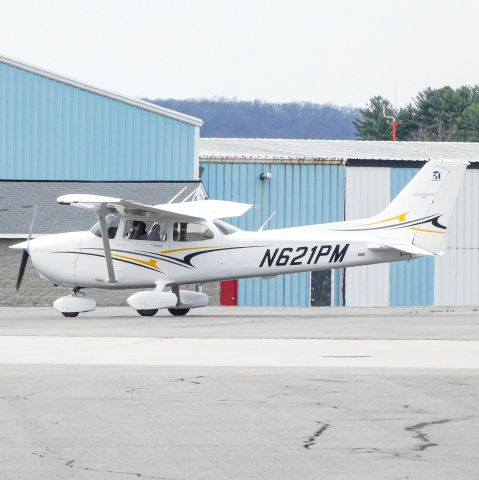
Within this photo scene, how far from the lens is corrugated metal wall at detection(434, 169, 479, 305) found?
134 feet

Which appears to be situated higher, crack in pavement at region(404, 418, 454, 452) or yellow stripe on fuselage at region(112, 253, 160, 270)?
yellow stripe on fuselage at region(112, 253, 160, 270)

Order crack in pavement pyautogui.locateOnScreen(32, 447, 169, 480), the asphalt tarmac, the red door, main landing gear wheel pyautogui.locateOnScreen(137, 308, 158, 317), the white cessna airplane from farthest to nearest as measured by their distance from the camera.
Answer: the red door < main landing gear wheel pyautogui.locateOnScreen(137, 308, 158, 317) < the white cessna airplane < the asphalt tarmac < crack in pavement pyautogui.locateOnScreen(32, 447, 169, 480)

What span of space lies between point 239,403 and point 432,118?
341 ft

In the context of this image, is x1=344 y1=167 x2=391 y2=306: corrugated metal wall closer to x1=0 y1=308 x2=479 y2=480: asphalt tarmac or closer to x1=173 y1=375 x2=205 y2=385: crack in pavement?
x1=0 y1=308 x2=479 y2=480: asphalt tarmac

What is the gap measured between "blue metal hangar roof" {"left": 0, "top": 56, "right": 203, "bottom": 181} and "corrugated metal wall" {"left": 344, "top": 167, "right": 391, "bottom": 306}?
16.1ft

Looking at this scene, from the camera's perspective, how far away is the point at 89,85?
39906 millimetres

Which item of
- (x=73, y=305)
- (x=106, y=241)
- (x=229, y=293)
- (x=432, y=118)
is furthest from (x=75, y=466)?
(x=432, y=118)

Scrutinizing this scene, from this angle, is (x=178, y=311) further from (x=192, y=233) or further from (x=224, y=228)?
(x=224, y=228)

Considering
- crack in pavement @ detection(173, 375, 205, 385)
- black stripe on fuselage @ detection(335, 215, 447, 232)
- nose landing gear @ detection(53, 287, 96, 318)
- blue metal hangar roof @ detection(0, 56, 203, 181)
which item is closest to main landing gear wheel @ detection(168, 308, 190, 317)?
nose landing gear @ detection(53, 287, 96, 318)

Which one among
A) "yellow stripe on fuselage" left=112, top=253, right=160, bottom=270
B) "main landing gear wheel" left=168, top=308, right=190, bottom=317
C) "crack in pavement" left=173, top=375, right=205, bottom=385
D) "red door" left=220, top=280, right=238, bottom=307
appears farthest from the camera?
"red door" left=220, top=280, right=238, bottom=307

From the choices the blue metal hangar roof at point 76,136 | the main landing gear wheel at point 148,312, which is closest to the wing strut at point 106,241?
the main landing gear wheel at point 148,312

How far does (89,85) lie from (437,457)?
31791 mm

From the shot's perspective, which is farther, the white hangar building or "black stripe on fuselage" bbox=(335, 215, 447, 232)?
the white hangar building

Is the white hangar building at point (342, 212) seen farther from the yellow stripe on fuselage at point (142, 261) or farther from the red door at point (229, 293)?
the yellow stripe on fuselage at point (142, 261)
